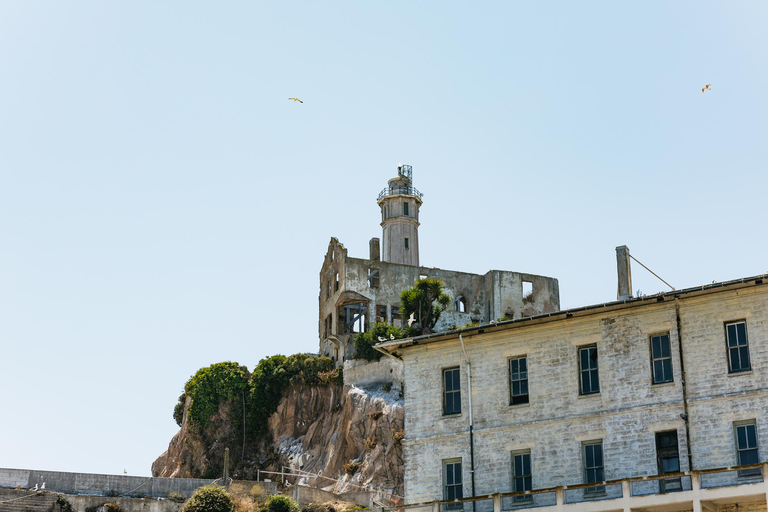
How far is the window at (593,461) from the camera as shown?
124 feet

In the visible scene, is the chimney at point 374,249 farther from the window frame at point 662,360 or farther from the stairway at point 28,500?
the window frame at point 662,360

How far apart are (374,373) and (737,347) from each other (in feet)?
136

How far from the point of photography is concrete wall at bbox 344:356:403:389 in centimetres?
7496

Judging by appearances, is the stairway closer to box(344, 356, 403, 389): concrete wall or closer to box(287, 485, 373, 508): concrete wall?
box(287, 485, 373, 508): concrete wall

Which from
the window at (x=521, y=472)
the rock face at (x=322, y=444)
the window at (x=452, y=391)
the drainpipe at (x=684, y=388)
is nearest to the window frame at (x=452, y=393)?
the window at (x=452, y=391)

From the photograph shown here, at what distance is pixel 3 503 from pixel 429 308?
32.4 metres

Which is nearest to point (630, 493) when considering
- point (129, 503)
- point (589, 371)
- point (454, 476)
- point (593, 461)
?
point (593, 461)

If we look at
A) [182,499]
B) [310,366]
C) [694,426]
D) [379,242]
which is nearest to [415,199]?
[379,242]

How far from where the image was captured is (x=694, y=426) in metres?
36.5

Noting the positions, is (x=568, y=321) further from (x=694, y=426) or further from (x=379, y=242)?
(x=379, y=242)

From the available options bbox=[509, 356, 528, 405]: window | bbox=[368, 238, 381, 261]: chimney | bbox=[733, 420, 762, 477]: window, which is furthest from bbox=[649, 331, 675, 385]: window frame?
bbox=[368, 238, 381, 261]: chimney

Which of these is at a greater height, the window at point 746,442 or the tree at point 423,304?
the tree at point 423,304

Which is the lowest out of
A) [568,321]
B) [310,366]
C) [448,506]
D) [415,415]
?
[448,506]

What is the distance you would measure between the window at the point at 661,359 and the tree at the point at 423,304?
36.1 meters
